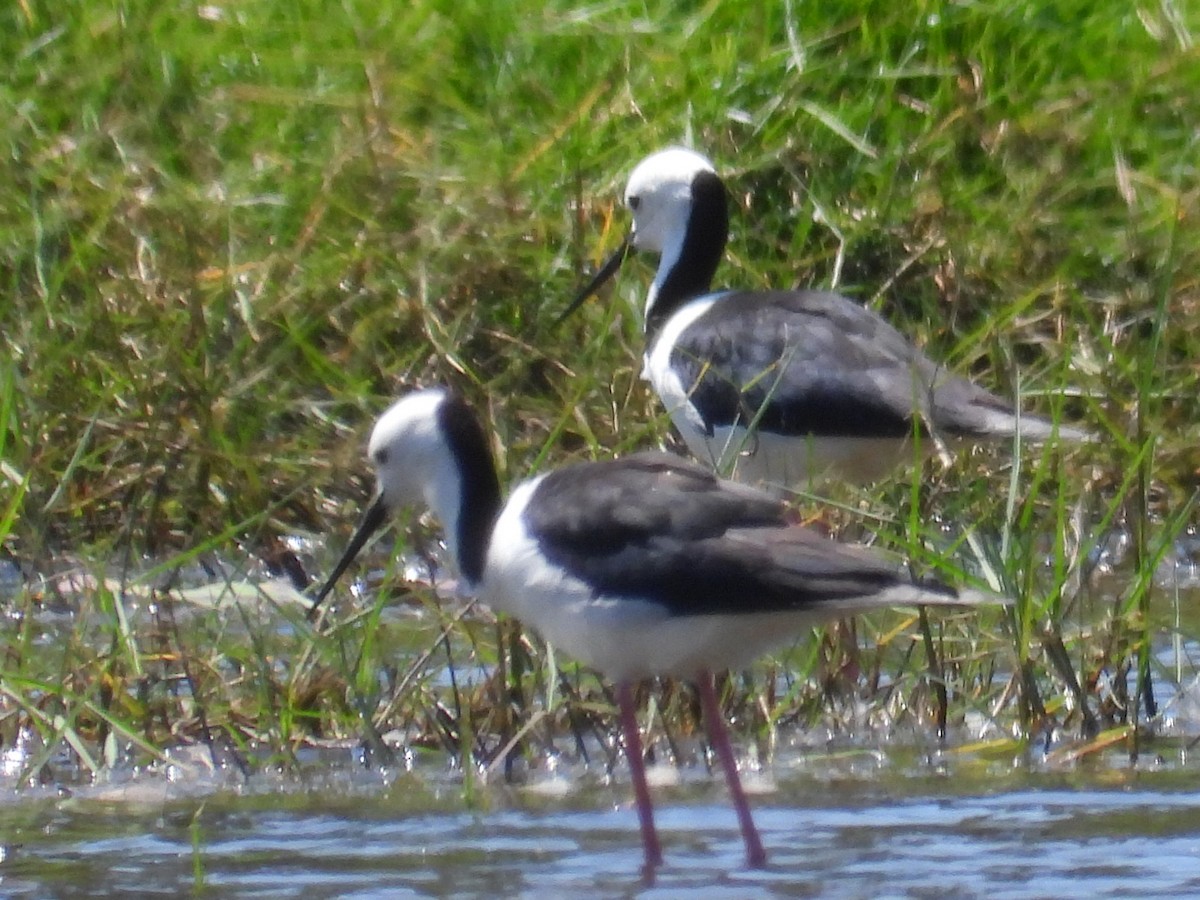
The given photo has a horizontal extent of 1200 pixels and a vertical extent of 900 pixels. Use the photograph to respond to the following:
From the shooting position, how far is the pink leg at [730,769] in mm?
4605

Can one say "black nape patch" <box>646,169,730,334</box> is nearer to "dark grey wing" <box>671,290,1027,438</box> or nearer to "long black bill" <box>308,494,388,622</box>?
"dark grey wing" <box>671,290,1027,438</box>

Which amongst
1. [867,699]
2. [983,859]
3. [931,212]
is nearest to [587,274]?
[931,212]

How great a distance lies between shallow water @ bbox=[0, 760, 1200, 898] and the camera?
14.6 ft

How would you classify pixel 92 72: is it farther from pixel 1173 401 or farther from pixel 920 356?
pixel 1173 401

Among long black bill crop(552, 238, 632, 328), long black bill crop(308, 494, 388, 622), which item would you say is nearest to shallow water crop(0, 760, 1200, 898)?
long black bill crop(308, 494, 388, 622)

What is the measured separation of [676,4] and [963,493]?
281 cm

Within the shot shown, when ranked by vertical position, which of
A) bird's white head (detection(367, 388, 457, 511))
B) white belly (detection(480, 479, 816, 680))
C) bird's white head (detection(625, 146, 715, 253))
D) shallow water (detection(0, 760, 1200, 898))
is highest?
bird's white head (detection(625, 146, 715, 253))

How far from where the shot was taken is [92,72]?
25.7ft

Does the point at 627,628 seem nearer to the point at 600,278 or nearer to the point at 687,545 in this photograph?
the point at 687,545

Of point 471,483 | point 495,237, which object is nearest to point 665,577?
point 471,483

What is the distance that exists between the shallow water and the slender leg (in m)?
0.04

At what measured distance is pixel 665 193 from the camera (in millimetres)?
7320

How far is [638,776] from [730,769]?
16 centimetres

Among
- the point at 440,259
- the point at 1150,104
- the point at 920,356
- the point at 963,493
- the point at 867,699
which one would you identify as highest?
the point at 1150,104
